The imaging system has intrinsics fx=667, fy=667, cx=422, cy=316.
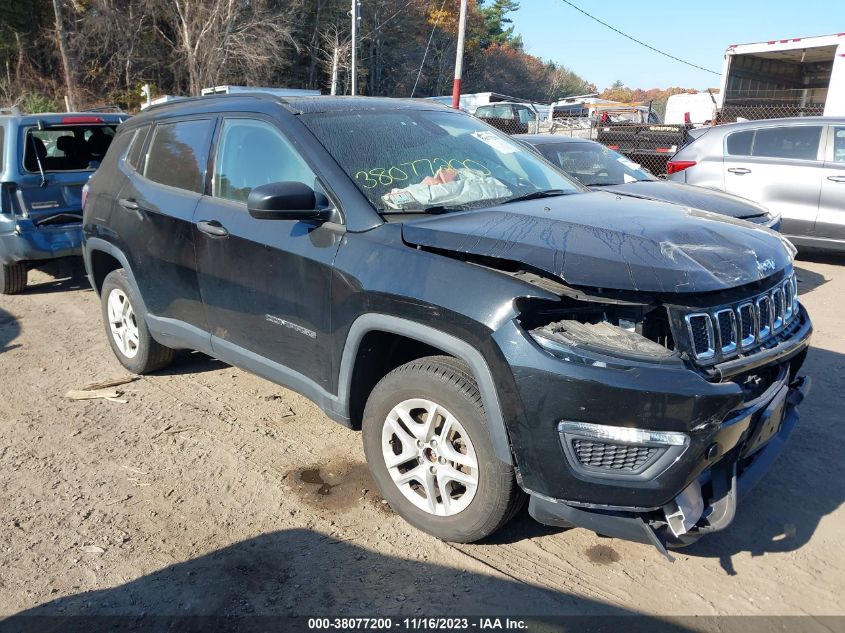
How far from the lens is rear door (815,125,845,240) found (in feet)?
24.8

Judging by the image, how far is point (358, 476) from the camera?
141 inches

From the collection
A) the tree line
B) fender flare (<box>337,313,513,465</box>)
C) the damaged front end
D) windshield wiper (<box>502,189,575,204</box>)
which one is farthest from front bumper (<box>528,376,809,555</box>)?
the tree line

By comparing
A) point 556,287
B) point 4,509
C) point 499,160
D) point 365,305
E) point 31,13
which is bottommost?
point 4,509

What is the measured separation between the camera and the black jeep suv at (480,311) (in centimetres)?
242

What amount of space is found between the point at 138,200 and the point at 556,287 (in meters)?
3.10

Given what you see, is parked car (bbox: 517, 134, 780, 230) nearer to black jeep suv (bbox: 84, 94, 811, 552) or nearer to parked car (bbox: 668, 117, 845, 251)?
parked car (bbox: 668, 117, 845, 251)

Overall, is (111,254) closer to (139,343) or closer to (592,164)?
(139,343)

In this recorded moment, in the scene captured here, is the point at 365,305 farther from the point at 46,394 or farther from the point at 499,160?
the point at 46,394

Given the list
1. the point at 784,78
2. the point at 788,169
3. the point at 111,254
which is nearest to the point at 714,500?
the point at 111,254

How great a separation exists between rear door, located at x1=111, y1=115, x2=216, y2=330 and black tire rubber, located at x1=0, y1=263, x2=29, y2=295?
323 centimetres

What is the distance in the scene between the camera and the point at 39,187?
22.5ft

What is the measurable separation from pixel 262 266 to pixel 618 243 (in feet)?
5.92

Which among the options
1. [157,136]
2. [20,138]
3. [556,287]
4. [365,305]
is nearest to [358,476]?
[365,305]

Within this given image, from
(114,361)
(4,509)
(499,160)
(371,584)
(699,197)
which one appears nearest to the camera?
(371,584)
